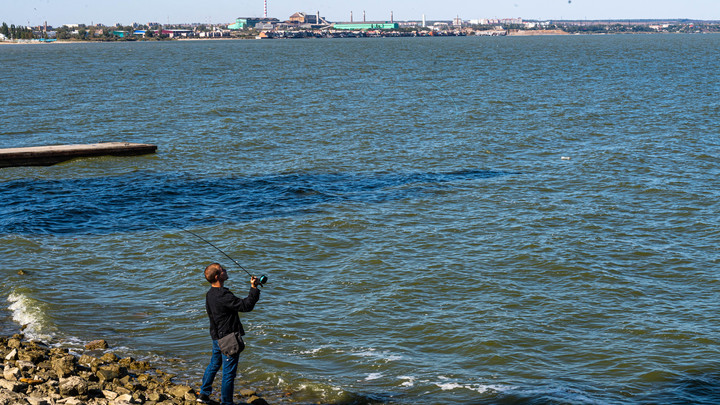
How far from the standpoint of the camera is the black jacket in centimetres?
966

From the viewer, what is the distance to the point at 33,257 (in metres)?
18.9

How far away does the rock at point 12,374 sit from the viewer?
1066 centimetres

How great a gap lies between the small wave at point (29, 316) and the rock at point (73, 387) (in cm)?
369

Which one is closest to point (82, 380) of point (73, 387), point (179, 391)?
point (73, 387)

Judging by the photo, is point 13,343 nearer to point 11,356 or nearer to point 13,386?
point 11,356

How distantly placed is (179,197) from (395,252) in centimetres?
911

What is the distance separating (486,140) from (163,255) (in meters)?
20.9

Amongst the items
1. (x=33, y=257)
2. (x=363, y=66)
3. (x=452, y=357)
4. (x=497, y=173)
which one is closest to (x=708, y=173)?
(x=497, y=173)

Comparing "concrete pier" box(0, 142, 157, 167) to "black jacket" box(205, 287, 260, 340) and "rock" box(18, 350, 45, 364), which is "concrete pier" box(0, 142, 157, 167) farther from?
"black jacket" box(205, 287, 260, 340)

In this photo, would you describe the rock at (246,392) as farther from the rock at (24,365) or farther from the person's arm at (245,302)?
the rock at (24,365)

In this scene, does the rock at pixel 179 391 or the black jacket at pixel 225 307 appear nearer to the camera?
the black jacket at pixel 225 307

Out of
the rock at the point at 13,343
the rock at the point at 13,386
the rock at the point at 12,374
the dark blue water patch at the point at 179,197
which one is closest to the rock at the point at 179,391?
the rock at the point at 13,386

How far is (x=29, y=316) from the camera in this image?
1488cm

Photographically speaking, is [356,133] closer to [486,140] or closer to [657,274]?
[486,140]
